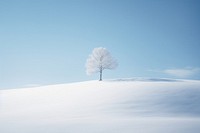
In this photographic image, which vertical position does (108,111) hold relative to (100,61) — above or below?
below

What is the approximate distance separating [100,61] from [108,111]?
1011 inches

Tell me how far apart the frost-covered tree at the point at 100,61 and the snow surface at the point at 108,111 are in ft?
41.9

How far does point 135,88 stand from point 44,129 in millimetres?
21144

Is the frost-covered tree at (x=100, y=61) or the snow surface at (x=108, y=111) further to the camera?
the frost-covered tree at (x=100, y=61)

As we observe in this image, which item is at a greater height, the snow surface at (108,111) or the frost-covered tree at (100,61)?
the frost-covered tree at (100,61)

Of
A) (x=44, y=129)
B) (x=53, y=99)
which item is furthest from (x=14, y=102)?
(x=44, y=129)

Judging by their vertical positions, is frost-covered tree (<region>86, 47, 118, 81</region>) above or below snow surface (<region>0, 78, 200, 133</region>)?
above

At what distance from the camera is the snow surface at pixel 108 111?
51.0ft

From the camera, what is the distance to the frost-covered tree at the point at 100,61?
4909 centimetres

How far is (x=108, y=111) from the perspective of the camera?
24125 millimetres

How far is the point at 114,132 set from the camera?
562 inches

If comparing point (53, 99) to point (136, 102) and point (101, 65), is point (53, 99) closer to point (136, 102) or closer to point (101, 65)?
point (136, 102)

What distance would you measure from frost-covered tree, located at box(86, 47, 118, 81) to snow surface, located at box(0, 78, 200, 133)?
1279 cm

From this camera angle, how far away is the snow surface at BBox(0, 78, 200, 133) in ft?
51.0
